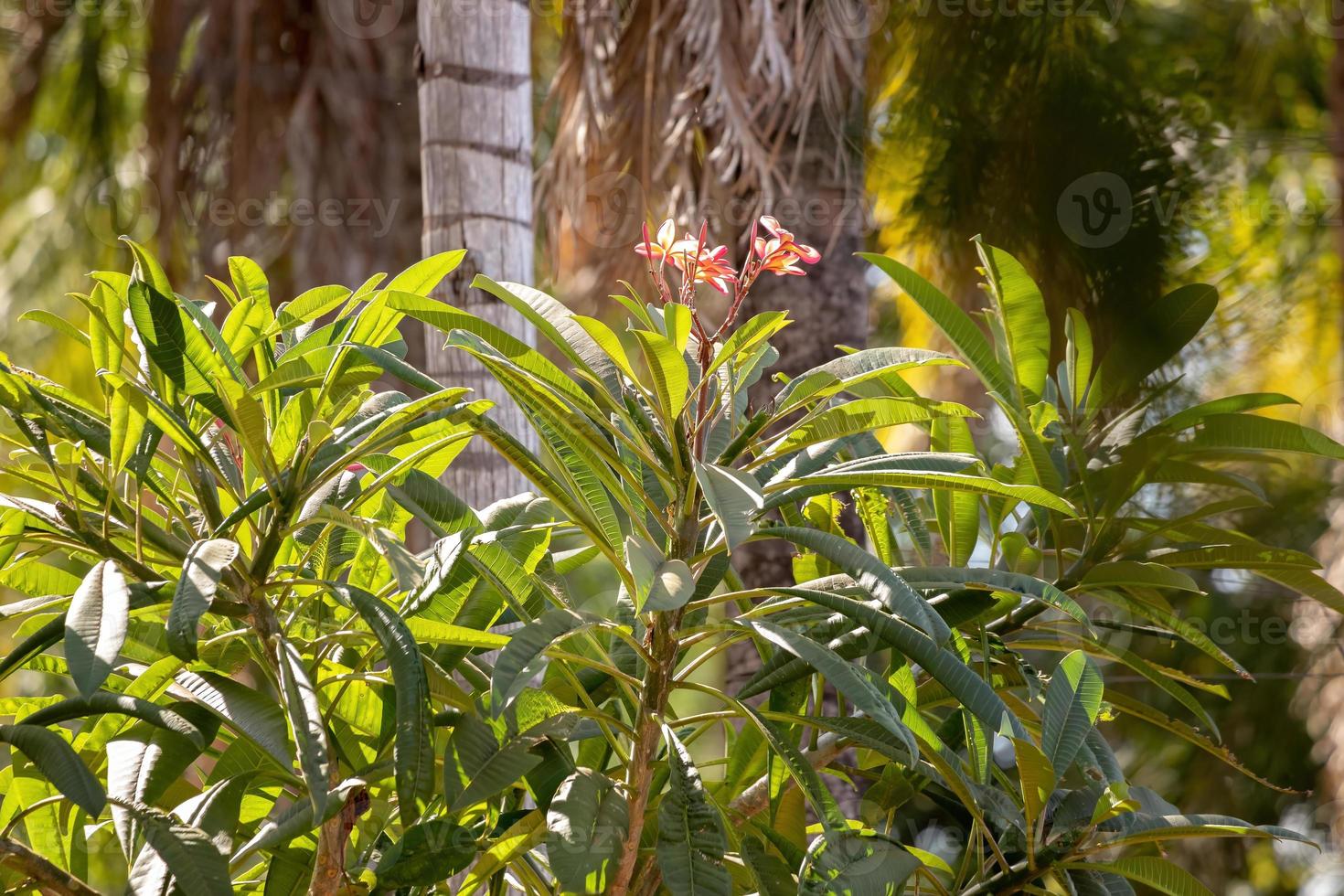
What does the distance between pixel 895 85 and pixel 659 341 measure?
1.86 metres

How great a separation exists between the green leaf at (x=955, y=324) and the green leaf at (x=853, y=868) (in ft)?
1.29

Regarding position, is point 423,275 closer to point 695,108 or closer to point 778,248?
point 778,248

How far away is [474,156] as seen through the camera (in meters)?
1.43

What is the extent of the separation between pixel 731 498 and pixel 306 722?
0.27 metres

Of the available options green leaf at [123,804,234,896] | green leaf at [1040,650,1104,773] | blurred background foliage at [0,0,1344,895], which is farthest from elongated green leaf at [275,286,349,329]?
blurred background foliage at [0,0,1344,895]

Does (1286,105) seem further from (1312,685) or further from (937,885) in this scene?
(1312,685)

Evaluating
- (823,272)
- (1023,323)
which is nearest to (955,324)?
(1023,323)

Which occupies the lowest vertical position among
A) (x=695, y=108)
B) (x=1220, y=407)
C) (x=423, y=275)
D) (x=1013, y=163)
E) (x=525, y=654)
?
(x=525, y=654)

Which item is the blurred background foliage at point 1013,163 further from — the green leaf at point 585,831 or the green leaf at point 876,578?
the green leaf at point 585,831

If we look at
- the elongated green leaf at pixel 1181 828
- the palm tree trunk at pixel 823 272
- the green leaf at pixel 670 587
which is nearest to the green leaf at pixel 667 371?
the green leaf at pixel 670 587

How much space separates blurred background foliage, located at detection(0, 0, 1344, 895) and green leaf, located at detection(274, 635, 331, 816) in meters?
0.76

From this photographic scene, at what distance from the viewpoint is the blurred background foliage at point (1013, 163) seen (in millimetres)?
1166

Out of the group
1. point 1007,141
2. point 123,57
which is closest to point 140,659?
point 1007,141

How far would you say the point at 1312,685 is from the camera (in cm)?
225
